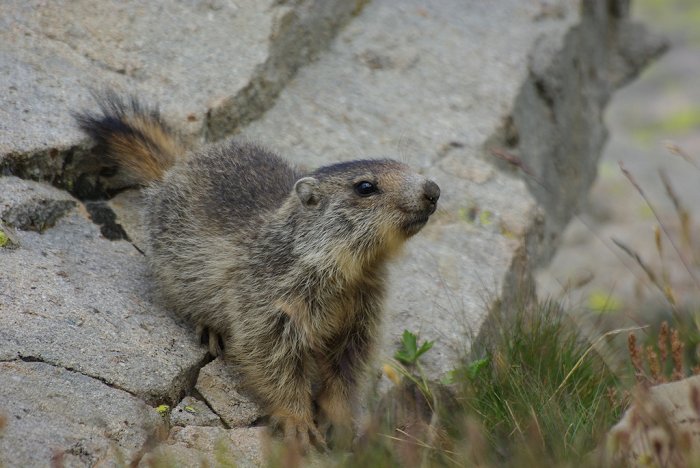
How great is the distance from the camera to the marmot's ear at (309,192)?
17.9ft

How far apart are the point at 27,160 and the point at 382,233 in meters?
2.19

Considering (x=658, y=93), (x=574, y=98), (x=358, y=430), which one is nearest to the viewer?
(x=358, y=430)

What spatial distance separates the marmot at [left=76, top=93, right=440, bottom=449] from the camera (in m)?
5.25

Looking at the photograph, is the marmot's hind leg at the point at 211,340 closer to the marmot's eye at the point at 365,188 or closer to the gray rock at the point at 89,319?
the gray rock at the point at 89,319

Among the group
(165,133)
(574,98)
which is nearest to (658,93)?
(574,98)

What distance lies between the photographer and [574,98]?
9.02m

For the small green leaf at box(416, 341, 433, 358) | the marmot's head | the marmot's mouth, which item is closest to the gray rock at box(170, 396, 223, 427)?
the marmot's head

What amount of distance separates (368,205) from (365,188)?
101 mm

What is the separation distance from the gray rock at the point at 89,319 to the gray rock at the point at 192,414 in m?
0.06

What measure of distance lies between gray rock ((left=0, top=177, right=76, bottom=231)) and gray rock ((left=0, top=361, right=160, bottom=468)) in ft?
4.21

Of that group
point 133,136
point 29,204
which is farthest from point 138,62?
point 29,204

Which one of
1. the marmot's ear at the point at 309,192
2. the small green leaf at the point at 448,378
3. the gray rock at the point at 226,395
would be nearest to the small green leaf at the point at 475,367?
the small green leaf at the point at 448,378

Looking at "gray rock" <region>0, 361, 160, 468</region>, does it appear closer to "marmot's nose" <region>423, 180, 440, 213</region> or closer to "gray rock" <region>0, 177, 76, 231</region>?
"gray rock" <region>0, 177, 76, 231</region>

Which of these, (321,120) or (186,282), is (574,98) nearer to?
(321,120)
